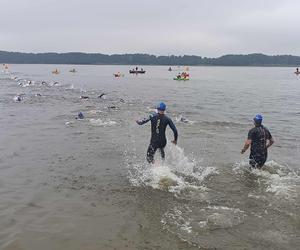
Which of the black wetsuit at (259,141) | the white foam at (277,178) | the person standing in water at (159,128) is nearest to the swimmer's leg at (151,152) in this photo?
the person standing in water at (159,128)

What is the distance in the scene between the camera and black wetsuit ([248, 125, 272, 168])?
12.8m

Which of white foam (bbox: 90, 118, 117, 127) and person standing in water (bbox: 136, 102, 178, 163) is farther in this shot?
white foam (bbox: 90, 118, 117, 127)

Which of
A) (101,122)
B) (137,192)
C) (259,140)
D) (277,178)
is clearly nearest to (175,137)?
(137,192)

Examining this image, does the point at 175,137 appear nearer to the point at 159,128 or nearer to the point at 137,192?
the point at 159,128

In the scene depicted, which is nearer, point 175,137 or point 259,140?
point 175,137

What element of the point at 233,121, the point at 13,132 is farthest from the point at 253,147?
the point at 233,121

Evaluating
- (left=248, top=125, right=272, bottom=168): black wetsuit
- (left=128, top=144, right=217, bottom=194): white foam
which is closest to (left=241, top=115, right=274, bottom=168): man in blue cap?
(left=248, top=125, right=272, bottom=168): black wetsuit

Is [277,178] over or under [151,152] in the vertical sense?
under

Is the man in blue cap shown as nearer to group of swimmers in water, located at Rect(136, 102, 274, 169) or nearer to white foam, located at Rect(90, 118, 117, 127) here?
group of swimmers in water, located at Rect(136, 102, 274, 169)

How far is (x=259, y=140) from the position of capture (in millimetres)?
12844

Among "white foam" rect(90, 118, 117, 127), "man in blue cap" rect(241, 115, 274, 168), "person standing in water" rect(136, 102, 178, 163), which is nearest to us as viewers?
"person standing in water" rect(136, 102, 178, 163)

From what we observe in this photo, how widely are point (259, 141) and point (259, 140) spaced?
0.10 ft

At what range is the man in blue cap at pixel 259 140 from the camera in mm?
12781

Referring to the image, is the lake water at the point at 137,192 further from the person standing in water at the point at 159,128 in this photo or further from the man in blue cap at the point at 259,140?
the person standing in water at the point at 159,128
